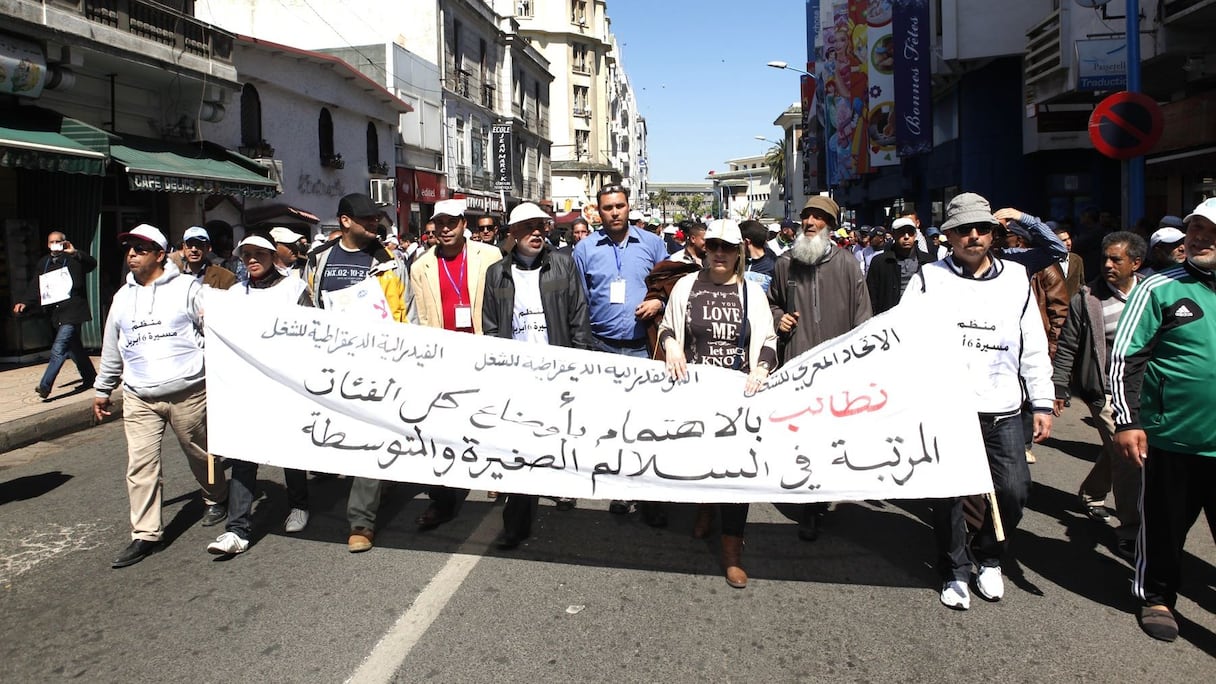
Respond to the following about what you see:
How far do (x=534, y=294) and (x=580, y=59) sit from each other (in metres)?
69.7

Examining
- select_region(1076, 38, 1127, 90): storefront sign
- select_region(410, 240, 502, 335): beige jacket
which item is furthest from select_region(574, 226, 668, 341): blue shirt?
select_region(1076, 38, 1127, 90): storefront sign

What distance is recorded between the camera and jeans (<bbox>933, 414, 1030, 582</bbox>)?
428cm

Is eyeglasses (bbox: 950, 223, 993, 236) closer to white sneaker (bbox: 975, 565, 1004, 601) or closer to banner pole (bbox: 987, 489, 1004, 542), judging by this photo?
banner pole (bbox: 987, 489, 1004, 542)

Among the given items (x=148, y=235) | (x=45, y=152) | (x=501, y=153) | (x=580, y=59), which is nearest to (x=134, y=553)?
(x=148, y=235)

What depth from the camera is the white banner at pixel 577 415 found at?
14.0ft

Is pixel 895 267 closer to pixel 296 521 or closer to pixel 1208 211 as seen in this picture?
pixel 1208 211

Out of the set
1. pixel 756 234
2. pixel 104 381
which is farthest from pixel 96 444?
pixel 756 234

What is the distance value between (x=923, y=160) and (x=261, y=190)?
18524 mm

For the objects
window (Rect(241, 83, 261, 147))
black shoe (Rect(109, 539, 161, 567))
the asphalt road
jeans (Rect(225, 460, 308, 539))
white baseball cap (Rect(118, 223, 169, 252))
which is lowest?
the asphalt road

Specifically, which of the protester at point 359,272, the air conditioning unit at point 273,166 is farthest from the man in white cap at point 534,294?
the air conditioning unit at point 273,166

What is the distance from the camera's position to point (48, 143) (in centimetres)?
1260

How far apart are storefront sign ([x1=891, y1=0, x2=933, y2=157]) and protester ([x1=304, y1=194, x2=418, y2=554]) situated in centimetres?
1988

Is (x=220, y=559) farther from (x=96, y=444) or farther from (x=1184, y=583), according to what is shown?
(x=1184, y=583)

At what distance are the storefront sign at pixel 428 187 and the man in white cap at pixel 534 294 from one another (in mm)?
26360
